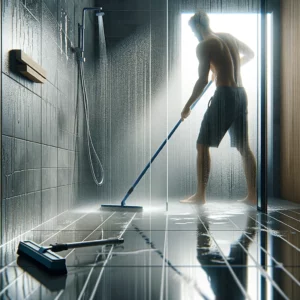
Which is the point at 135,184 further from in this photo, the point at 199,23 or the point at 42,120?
the point at 199,23

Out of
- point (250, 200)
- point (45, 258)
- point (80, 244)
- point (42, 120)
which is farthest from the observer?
point (250, 200)

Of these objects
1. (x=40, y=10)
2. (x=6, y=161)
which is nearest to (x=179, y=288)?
(x=6, y=161)

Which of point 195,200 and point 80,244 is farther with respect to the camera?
point 195,200

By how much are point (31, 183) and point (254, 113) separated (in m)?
1.64

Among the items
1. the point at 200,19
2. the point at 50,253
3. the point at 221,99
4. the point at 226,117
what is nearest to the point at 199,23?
the point at 200,19

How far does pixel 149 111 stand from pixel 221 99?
19.1 inches

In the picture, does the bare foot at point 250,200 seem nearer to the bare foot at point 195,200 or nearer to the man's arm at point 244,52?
the bare foot at point 195,200

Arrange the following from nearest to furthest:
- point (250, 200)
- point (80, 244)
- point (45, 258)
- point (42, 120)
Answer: point (45, 258)
point (80, 244)
point (42, 120)
point (250, 200)

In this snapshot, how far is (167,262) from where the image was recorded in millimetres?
1368

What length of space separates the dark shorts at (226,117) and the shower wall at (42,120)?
0.84 m

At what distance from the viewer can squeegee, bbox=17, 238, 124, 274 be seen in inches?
48.9

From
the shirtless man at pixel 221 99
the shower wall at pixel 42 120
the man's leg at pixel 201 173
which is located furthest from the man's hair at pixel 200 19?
the man's leg at pixel 201 173

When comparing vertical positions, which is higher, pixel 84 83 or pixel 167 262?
pixel 84 83

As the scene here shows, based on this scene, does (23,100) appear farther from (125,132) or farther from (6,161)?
(125,132)
